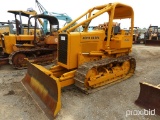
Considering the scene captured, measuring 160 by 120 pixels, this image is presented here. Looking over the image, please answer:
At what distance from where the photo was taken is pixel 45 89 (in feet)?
14.1

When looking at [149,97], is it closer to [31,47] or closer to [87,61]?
[87,61]

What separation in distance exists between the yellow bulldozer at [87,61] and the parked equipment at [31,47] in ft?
8.32

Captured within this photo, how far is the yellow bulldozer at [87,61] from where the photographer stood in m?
4.57

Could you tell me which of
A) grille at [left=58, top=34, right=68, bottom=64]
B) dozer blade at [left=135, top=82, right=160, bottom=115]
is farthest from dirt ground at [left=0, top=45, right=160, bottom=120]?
grille at [left=58, top=34, right=68, bottom=64]

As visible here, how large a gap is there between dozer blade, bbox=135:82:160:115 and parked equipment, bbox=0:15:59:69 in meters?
5.61

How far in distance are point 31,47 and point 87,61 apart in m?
4.34

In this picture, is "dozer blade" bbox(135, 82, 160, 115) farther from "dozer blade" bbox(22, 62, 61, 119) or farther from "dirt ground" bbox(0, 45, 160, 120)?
"dozer blade" bbox(22, 62, 61, 119)

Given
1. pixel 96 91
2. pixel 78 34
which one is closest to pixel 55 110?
pixel 96 91

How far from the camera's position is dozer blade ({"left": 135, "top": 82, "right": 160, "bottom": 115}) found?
3.93 metres

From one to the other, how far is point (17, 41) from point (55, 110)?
5937mm

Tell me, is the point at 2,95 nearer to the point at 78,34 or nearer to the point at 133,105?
the point at 78,34
